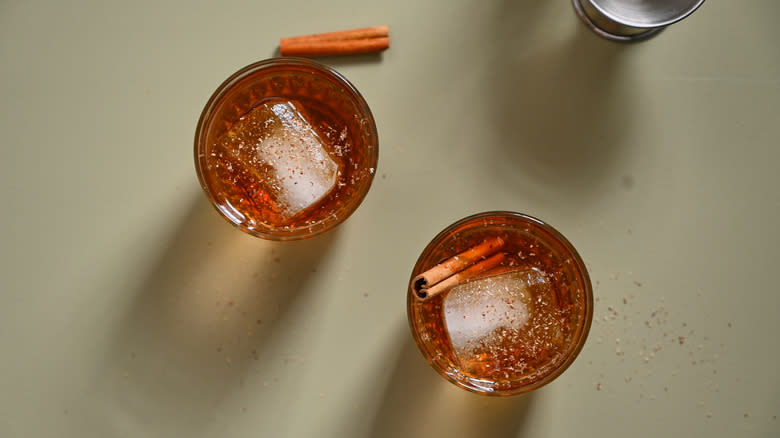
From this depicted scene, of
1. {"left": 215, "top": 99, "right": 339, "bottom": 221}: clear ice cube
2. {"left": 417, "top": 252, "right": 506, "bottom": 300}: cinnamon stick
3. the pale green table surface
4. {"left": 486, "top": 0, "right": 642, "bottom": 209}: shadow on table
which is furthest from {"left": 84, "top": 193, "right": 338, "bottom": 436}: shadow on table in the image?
{"left": 486, "top": 0, "right": 642, "bottom": 209}: shadow on table

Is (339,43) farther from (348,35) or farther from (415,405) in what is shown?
(415,405)

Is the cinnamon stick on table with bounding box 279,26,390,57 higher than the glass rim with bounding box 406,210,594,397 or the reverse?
higher

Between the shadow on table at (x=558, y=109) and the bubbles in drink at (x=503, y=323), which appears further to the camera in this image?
the shadow on table at (x=558, y=109)

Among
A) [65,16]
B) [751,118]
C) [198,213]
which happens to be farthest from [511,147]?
[65,16]

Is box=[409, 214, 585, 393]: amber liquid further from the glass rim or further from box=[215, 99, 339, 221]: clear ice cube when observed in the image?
box=[215, 99, 339, 221]: clear ice cube

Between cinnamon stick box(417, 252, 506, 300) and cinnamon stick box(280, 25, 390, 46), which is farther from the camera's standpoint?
cinnamon stick box(280, 25, 390, 46)

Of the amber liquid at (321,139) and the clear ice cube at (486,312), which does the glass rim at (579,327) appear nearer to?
the clear ice cube at (486,312)

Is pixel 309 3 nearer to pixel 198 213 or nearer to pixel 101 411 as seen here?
pixel 198 213

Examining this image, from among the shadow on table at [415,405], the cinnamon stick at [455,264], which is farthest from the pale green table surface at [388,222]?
the cinnamon stick at [455,264]
